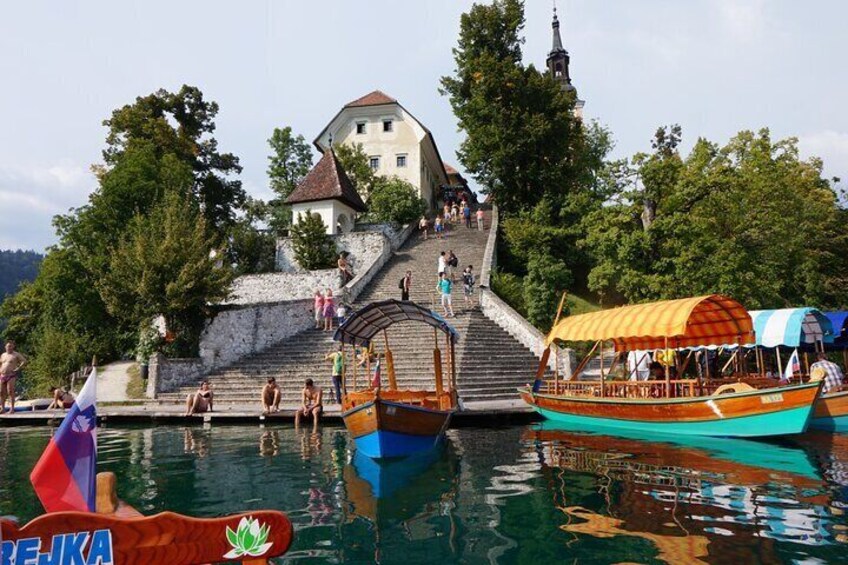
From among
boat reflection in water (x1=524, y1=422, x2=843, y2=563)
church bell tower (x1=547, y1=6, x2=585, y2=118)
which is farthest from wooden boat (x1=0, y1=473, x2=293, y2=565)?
church bell tower (x1=547, y1=6, x2=585, y2=118)

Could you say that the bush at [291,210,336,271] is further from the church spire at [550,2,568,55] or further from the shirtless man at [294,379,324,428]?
the church spire at [550,2,568,55]

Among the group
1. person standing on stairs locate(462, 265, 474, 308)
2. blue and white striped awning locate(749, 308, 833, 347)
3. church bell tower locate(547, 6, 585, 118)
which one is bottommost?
blue and white striped awning locate(749, 308, 833, 347)

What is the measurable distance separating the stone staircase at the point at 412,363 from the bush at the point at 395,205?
13002 millimetres

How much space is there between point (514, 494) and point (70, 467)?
6320 millimetres

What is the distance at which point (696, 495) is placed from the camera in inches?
306

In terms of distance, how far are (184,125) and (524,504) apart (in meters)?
36.1

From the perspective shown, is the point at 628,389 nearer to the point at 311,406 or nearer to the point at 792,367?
the point at 792,367

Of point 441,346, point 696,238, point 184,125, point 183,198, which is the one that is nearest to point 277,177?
point 184,125

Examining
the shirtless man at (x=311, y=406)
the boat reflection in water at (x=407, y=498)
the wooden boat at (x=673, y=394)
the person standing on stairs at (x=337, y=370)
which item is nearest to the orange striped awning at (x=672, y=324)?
the wooden boat at (x=673, y=394)

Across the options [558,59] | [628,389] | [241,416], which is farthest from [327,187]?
[558,59]

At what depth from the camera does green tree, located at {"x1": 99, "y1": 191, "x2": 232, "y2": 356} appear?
773 inches

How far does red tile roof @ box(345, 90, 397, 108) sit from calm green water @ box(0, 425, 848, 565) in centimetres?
3740

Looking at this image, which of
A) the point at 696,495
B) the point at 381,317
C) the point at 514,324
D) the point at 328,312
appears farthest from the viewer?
the point at 328,312

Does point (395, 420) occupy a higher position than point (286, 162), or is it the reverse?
point (286, 162)
